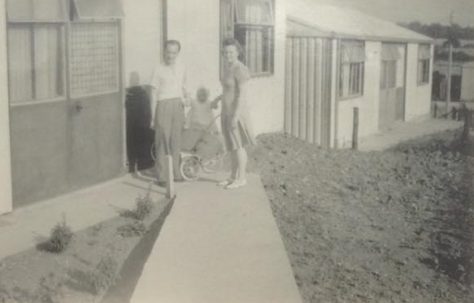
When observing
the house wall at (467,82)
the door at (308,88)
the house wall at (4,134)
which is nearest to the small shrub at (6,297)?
the house wall at (4,134)

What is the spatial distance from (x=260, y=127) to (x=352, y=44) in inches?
203

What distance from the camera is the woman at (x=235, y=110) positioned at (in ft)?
21.8

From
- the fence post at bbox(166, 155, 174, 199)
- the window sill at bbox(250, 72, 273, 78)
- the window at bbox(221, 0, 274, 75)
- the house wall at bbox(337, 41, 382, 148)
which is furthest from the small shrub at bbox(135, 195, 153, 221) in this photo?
the house wall at bbox(337, 41, 382, 148)

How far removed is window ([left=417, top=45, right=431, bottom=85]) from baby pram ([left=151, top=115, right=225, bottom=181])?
13907mm

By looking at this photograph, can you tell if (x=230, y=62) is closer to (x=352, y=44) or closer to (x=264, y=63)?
(x=264, y=63)

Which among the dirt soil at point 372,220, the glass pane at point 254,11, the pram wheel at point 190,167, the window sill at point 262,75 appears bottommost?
the dirt soil at point 372,220

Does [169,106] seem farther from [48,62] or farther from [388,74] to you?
[388,74]

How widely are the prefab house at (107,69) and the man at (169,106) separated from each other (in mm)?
614

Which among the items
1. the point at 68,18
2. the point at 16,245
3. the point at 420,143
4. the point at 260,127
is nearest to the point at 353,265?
the point at 16,245

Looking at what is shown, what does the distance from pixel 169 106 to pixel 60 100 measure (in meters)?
1.11

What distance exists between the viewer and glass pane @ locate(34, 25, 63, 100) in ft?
21.2

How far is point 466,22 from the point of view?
5977mm

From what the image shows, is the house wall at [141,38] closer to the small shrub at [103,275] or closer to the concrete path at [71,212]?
the concrete path at [71,212]

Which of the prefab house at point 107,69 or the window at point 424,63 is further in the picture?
the window at point 424,63
